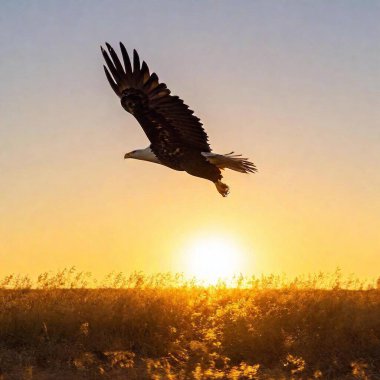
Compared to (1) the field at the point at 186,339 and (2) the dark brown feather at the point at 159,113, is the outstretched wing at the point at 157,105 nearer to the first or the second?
(2) the dark brown feather at the point at 159,113

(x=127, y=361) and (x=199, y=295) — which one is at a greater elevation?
(x=199, y=295)

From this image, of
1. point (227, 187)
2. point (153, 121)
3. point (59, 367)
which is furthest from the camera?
point (227, 187)

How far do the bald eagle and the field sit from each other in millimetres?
2478

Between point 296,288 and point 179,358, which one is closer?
point 179,358

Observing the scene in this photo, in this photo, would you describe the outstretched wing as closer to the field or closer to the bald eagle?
the bald eagle

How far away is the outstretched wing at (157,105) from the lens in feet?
34.0

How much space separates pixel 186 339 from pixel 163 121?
A: 368 cm

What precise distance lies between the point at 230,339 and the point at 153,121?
393cm

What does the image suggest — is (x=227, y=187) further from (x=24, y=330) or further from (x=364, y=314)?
(x=24, y=330)

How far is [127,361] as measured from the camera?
864 cm

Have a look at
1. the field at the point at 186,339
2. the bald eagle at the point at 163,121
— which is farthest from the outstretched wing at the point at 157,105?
the field at the point at 186,339

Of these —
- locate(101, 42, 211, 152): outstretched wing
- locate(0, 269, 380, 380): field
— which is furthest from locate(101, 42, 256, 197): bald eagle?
locate(0, 269, 380, 380): field

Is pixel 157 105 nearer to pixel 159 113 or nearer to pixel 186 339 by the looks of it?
pixel 159 113

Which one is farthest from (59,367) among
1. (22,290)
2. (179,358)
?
(22,290)
